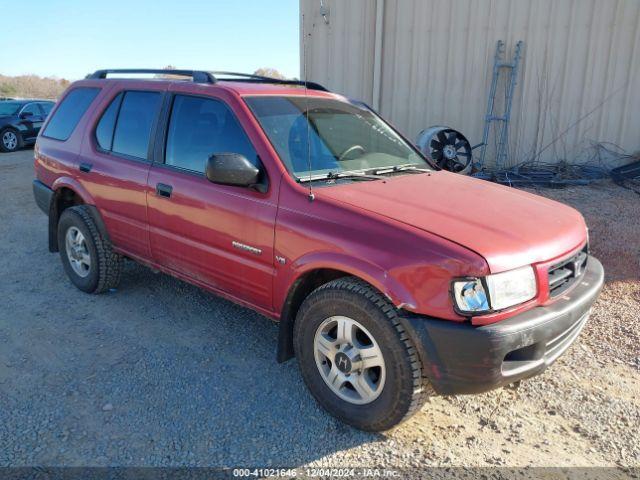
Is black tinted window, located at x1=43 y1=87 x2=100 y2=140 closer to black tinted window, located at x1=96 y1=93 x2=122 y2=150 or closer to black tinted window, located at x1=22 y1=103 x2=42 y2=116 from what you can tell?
black tinted window, located at x1=96 y1=93 x2=122 y2=150

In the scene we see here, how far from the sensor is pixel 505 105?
9.72 meters

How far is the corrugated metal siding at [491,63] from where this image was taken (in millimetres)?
9086

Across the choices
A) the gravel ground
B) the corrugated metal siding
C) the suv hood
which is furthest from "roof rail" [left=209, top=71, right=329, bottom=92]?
the corrugated metal siding

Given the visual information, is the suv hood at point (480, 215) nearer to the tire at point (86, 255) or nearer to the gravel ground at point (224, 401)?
the gravel ground at point (224, 401)

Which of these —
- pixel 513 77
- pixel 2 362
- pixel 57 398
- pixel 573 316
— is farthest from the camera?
pixel 513 77

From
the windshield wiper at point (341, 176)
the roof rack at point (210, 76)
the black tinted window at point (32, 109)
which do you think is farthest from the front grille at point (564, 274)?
the black tinted window at point (32, 109)

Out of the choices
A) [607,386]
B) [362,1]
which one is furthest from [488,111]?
[607,386]

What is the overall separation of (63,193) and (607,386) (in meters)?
4.69

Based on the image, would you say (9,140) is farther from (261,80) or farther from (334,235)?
(334,235)

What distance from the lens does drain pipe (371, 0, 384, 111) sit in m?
10.3

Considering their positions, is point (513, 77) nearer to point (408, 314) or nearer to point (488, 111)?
point (488, 111)

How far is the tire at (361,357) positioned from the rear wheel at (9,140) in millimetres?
16044

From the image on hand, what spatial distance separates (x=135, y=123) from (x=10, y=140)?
46.6 ft

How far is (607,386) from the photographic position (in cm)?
336
